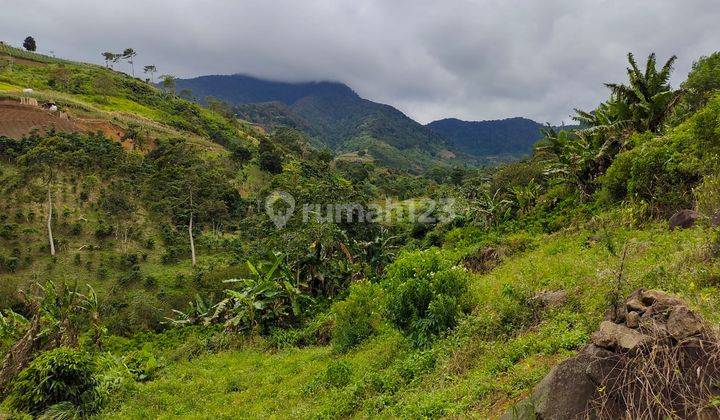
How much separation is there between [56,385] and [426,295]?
8429 mm

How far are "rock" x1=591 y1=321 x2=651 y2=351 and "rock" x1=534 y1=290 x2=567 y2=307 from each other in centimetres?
322

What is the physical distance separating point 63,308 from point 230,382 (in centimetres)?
737

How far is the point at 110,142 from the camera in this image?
177 feet

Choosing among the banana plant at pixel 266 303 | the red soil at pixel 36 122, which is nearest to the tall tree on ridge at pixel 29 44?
the red soil at pixel 36 122

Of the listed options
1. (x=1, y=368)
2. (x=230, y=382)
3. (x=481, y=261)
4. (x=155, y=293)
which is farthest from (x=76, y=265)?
(x=481, y=261)

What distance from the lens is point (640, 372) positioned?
13.6 feet

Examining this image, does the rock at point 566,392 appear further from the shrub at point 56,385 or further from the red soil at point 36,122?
the red soil at point 36,122

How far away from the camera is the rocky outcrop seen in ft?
13.1


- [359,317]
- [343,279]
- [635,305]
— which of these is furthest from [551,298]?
[343,279]

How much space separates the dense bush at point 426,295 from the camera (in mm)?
9258

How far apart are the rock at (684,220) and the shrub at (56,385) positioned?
50.1 feet

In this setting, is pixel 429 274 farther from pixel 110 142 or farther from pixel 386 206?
pixel 110 142

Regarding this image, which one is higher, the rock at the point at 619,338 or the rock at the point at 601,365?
the rock at the point at 619,338

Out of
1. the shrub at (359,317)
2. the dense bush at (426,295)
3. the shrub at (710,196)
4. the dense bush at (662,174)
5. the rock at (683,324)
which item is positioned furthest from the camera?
the dense bush at (662,174)
